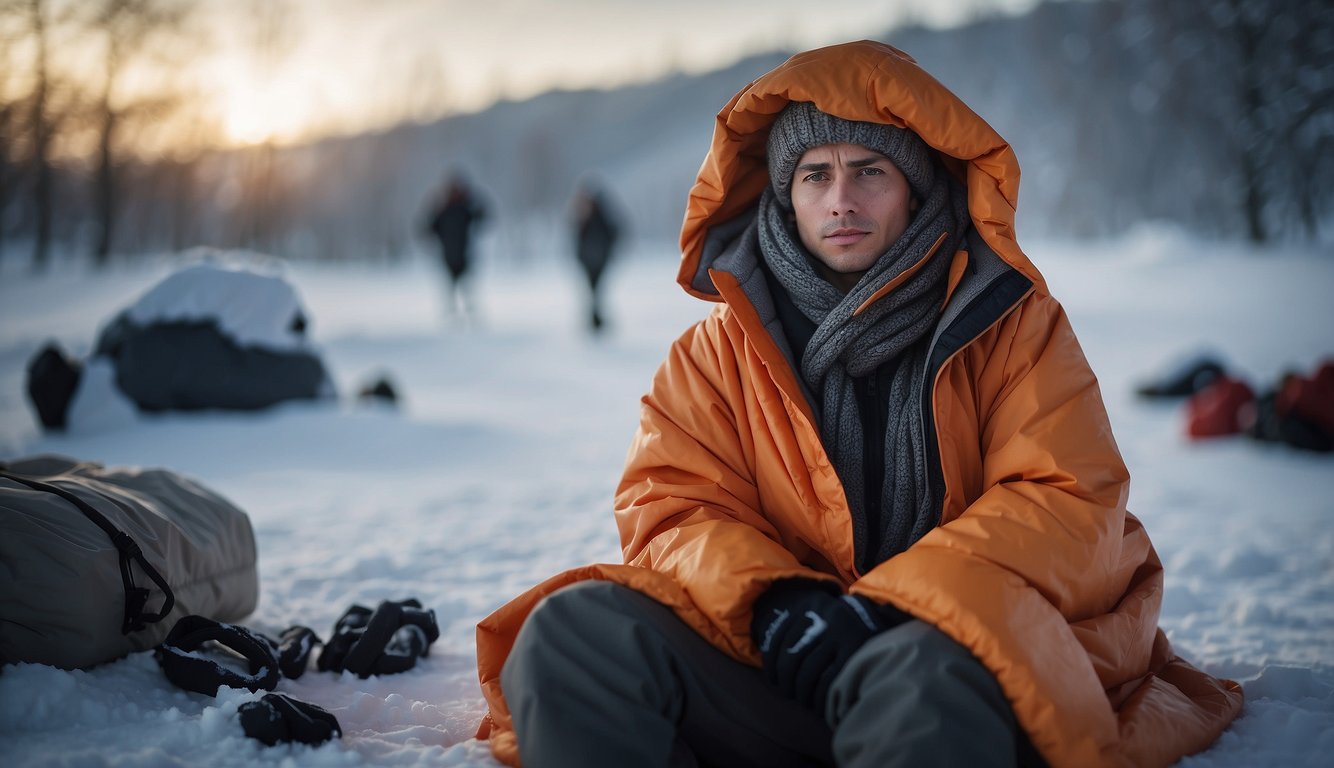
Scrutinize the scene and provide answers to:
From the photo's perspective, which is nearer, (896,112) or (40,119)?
(896,112)

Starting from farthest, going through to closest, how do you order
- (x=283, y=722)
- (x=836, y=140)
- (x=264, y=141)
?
(x=264, y=141)
(x=836, y=140)
(x=283, y=722)

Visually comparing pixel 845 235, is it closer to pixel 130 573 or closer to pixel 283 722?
pixel 283 722

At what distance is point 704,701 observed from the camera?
4.94 feet

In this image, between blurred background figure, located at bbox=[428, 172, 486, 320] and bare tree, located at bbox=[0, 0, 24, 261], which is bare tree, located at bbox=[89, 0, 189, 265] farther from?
blurred background figure, located at bbox=[428, 172, 486, 320]

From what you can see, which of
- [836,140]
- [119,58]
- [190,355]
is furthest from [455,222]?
[119,58]

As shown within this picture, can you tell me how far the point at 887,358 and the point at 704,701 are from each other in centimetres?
81

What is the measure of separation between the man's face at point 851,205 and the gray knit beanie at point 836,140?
0.07 feet

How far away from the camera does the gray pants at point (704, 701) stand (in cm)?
125

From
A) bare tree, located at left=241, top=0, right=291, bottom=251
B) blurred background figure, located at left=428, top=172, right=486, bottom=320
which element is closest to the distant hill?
bare tree, located at left=241, top=0, right=291, bottom=251

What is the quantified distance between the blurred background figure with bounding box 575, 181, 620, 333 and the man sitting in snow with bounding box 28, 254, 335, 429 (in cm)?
549

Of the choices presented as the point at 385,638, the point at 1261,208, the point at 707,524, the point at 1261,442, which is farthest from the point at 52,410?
the point at 1261,208

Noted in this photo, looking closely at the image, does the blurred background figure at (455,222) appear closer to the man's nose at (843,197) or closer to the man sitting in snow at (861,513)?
the man sitting in snow at (861,513)

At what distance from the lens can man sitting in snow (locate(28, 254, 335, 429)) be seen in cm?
537

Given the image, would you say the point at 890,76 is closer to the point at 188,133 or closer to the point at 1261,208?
the point at 1261,208
